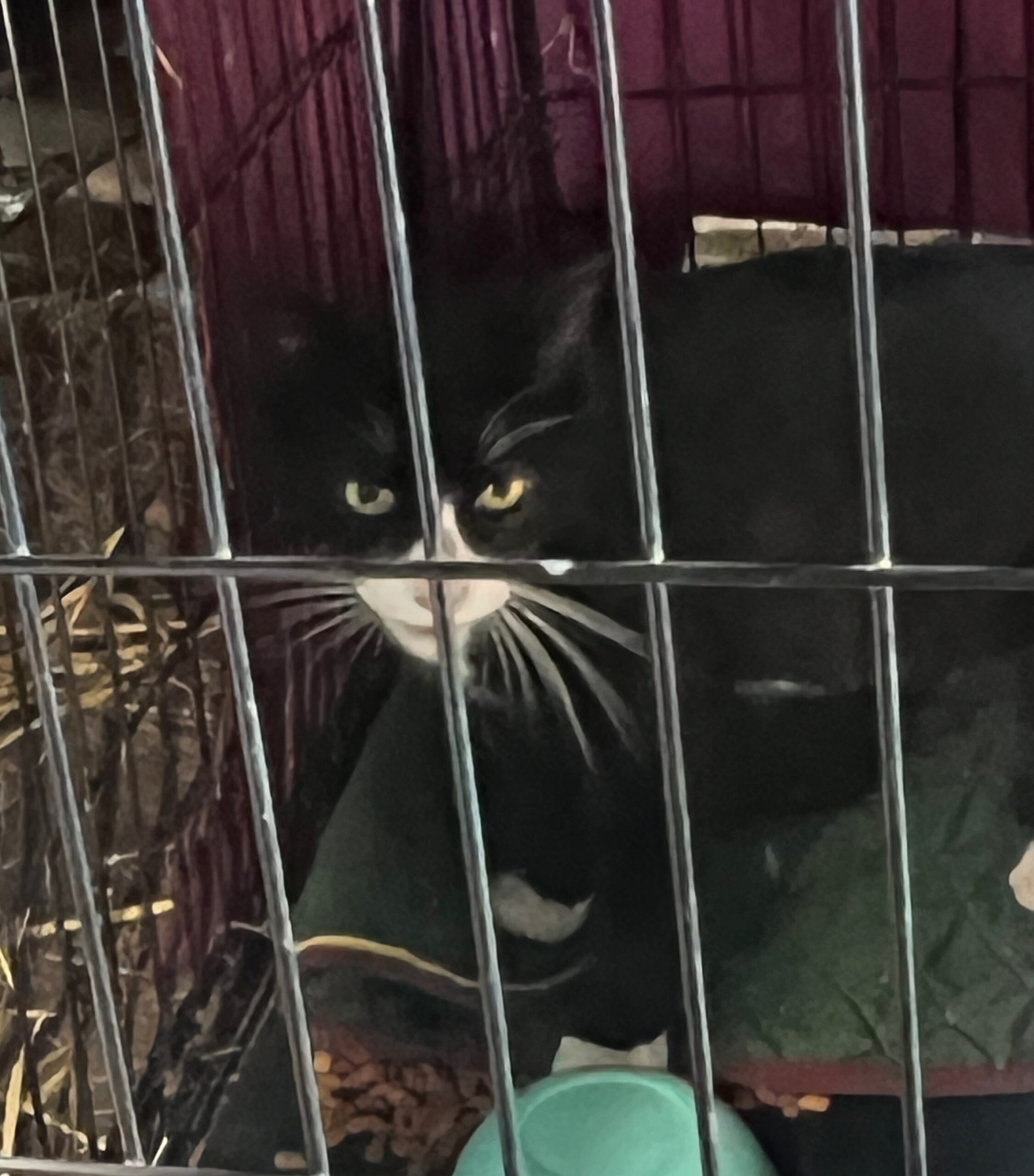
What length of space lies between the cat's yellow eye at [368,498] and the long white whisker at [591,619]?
0.27ft

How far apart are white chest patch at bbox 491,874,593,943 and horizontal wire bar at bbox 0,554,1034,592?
0.18 meters

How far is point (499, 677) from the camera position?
2.19 ft

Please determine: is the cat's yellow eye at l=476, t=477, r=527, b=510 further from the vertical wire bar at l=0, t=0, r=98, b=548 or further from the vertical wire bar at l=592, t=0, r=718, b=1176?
the vertical wire bar at l=0, t=0, r=98, b=548

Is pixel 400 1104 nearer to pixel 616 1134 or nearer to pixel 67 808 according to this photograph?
pixel 616 1134

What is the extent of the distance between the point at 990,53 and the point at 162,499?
1.37ft

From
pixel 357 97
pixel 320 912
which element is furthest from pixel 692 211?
pixel 320 912

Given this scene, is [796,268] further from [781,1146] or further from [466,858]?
[781,1146]

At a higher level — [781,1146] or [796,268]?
[796,268]

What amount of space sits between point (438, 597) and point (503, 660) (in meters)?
0.06

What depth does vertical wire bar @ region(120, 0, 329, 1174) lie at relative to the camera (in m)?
0.56

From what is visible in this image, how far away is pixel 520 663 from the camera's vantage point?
66cm

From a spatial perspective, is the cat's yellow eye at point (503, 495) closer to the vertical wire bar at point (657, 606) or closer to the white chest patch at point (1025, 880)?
the vertical wire bar at point (657, 606)

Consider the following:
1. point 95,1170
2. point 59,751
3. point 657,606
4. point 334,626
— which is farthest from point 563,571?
point 95,1170

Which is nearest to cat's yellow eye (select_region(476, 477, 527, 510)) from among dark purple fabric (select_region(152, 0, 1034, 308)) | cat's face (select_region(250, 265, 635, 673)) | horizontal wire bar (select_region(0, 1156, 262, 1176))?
cat's face (select_region(250, 265, 635, 673))
